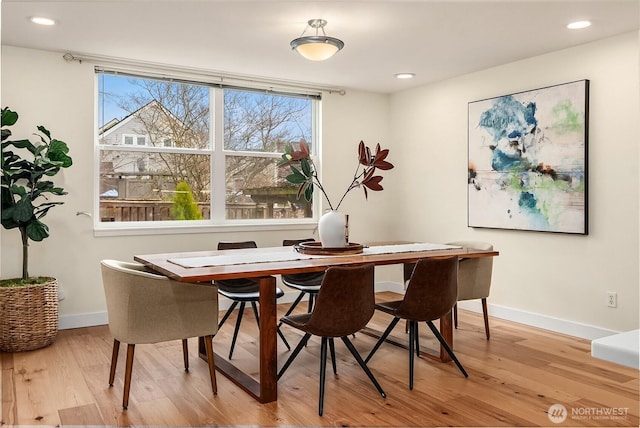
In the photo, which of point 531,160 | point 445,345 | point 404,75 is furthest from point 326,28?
point 445,345

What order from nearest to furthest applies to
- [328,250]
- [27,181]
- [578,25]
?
1. [328,250]
2. [578,25]
3. [27,181]

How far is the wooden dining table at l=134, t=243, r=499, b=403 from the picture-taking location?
Answer: 2.72m

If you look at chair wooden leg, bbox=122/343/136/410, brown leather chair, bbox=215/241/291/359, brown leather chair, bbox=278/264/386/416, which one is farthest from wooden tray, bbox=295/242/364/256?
chair wooden leg, bbox=122/343/136/410

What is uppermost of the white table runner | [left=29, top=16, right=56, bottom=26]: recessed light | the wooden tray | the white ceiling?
the white ceiling

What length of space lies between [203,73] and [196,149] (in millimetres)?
728

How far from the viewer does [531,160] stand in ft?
14.6

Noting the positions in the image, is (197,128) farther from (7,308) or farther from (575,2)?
(575,2)

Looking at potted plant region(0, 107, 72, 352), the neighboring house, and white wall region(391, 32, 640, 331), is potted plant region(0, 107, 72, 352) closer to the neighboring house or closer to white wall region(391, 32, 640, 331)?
the neighboring house

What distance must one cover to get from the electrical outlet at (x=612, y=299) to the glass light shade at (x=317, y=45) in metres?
2.75

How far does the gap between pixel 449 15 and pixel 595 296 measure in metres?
2.43

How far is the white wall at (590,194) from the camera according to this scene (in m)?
3.83

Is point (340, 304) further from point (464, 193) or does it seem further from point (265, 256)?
point (464, 193)

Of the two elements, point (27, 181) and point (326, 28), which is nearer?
point (326, 28)

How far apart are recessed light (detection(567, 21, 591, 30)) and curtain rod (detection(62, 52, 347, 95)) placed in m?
2.58
